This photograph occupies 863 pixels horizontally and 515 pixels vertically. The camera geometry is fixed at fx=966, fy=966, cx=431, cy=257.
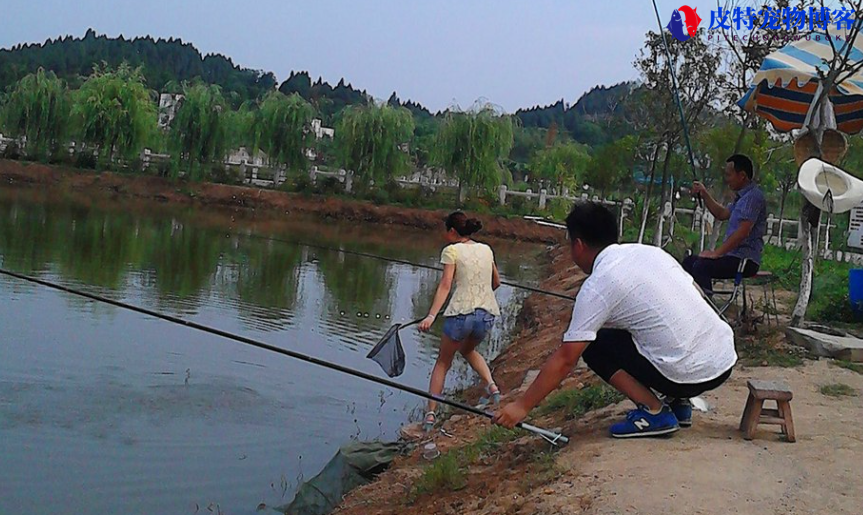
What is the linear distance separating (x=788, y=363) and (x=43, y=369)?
5940 millimetres

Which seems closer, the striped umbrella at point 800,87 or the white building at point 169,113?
the striped umbrella at point 800,87

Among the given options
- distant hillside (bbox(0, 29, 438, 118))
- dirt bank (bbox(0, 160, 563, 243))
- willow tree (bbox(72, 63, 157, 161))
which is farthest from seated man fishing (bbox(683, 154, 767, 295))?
distant hillside (bbox(0, 29, 438, 118))

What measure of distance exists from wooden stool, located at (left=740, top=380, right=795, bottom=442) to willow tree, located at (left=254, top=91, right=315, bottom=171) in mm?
34268

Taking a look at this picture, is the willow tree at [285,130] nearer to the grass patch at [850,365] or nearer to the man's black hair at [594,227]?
the grass patch at [850,365]

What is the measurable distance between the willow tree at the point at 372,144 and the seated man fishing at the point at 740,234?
29980 mm

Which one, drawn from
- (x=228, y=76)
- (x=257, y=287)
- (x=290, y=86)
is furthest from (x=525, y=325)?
(x=228, y=76)

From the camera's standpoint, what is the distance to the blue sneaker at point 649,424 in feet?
14.8

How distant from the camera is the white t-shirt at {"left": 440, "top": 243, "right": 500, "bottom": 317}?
632 cm

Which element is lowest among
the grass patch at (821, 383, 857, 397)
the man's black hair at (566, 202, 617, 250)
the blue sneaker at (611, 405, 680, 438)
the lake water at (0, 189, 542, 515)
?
the lake water at (0, 189, 542, 515)

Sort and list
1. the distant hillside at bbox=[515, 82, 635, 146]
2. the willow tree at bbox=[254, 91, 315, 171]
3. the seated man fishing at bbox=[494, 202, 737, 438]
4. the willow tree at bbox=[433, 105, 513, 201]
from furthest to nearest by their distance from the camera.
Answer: the distant hillside at bbox=[515, 82, 635, 146]
the willow tree at bbox=[254, 91, 315, 171]
the willow tree at bbox=[433, 105, 513, 201]
the seated man fishing at bbox=[494, 202, 737, 438]

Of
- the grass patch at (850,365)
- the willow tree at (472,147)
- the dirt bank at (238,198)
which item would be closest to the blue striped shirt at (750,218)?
the grass patch at (850,365)

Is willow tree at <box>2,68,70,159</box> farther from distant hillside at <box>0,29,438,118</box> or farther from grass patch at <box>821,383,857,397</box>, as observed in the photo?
distant hillside at <box>0,29,438,118</box>

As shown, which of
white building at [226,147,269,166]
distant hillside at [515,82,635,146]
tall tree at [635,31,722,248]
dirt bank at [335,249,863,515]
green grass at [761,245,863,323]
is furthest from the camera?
distant hillside at [515,82,635,146]

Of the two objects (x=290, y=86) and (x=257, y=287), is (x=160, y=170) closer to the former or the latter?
(x=257, y=287)
